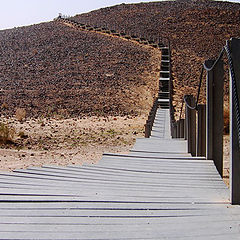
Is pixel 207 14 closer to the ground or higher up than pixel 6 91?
higher up

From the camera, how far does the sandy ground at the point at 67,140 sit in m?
13.4

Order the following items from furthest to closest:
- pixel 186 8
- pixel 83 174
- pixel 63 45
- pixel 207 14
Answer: pixel 186 8 < pixel 207 14 < pixel 63 45 < pixel 83 174

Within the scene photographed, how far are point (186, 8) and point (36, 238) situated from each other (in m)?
65.2

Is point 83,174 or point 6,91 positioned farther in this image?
point 6,91

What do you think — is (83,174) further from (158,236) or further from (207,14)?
(207,14)

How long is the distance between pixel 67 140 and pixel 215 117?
38.2 ft

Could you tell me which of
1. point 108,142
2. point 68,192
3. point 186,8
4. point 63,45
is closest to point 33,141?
point 108,142

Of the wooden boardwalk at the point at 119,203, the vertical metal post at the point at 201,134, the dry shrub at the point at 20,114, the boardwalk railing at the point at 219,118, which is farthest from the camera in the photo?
the dry shrub at the point at 20,114

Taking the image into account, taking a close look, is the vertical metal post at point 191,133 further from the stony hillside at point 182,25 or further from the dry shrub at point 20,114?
the stony hillside at point 182,25

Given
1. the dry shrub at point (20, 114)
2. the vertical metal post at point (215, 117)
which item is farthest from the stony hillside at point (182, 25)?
the vertical metal post at point (215, 117)

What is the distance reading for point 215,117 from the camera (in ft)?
19.8

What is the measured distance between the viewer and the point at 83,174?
5.61 meters

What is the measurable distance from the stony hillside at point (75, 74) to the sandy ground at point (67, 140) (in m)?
2.52

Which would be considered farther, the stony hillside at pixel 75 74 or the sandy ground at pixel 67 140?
the stony hillside at pixel 75 74
